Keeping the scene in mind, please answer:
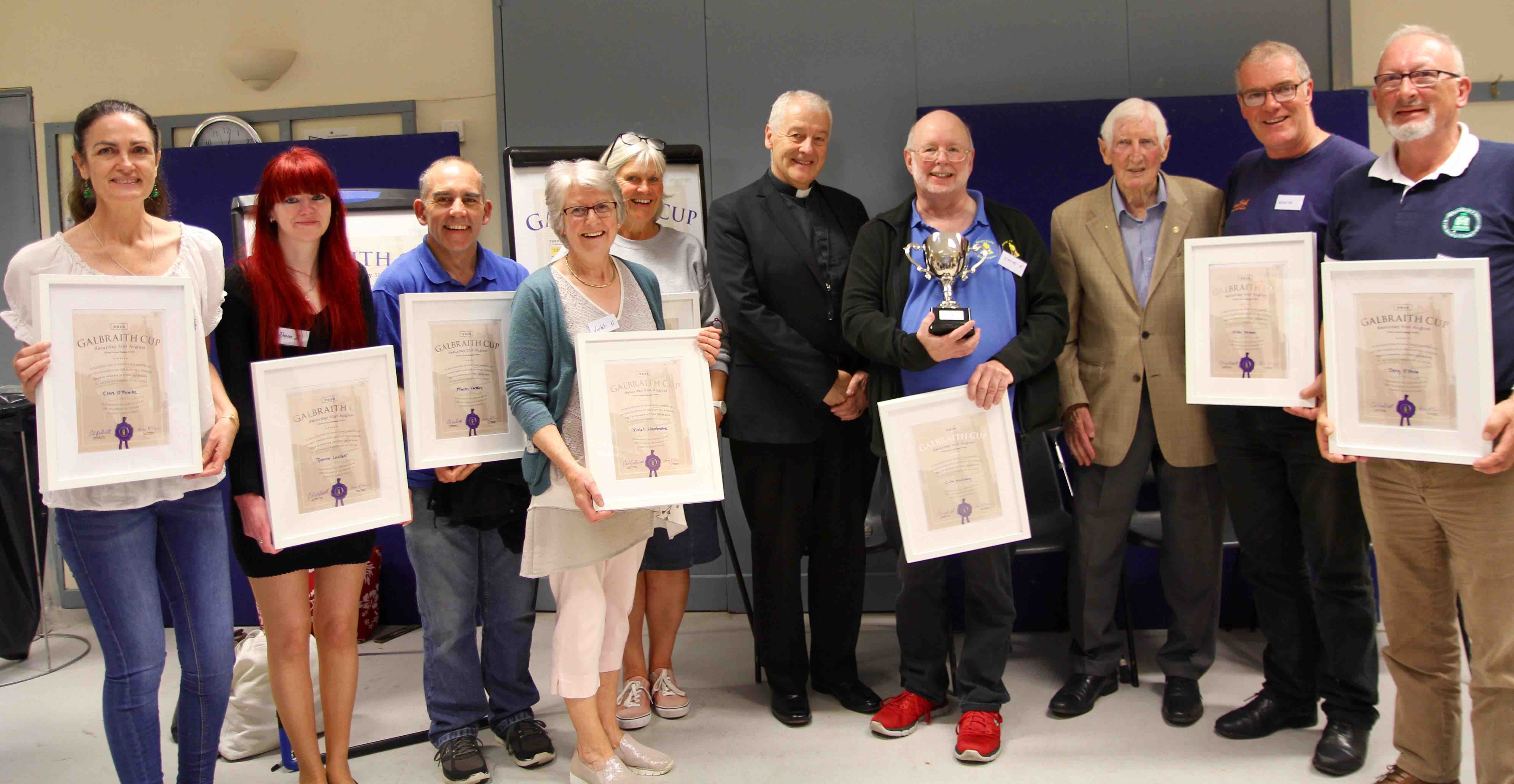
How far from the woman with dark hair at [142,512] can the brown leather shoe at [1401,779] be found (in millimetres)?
3041

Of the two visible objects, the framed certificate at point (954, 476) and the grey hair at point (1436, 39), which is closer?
the grey hair at point (1436, 39)

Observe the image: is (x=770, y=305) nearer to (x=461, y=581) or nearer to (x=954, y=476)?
(x=954, y=476)

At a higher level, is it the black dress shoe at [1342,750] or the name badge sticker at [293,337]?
the name badge sticker at [293,337]

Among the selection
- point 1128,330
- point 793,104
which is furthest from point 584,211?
point 1128,330

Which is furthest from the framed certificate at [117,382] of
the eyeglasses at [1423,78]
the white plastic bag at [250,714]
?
the eyeglasses at [1423,78]

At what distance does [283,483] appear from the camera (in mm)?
2357

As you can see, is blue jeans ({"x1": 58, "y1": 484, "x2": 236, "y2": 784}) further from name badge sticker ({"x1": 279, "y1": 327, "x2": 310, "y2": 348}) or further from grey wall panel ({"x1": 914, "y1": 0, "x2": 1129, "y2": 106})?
grey wall panel ({"x1": 914, "y1": 0, "x2": 1129, "y2": 106})

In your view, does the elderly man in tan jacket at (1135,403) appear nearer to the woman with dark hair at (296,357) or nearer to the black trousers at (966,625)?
the black trousers at (966,625)

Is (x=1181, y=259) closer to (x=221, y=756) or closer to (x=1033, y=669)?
(x=1033, y=669)

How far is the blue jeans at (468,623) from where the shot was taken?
2.90 m

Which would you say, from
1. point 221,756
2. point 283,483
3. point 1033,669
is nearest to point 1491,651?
point 1033,669

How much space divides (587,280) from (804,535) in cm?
114

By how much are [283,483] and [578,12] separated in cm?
282

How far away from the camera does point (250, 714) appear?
10.2ft
